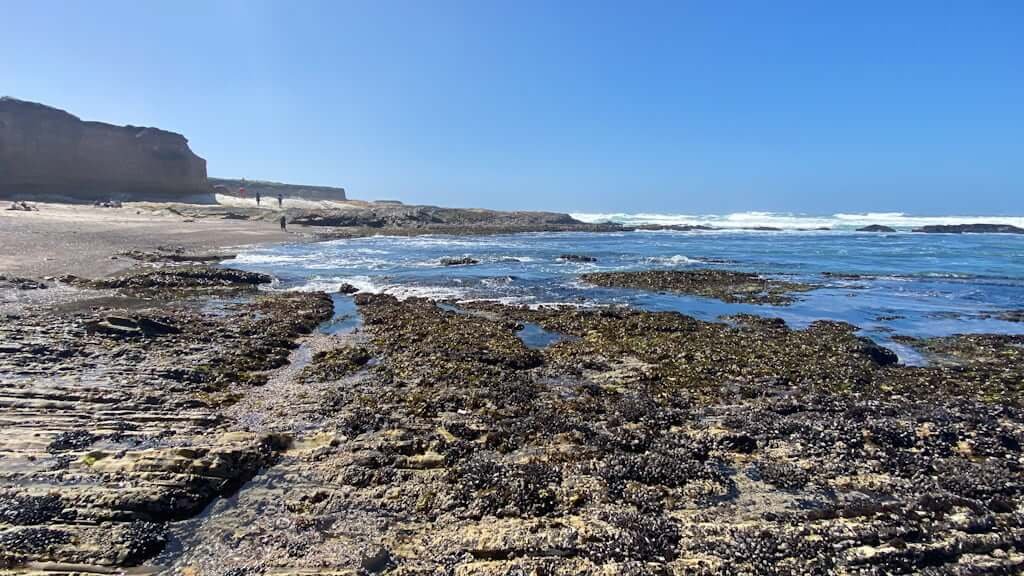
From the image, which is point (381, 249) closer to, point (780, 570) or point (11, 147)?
point (780, 570)

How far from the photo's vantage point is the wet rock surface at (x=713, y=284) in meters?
16.4

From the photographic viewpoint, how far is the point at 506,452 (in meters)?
5.41

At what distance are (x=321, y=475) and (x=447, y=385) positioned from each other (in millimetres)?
2810

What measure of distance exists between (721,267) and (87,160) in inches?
2593

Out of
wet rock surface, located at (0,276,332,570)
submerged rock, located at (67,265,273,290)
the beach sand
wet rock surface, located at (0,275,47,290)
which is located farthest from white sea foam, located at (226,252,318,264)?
wet rock surface, located at (0,276,332,570)

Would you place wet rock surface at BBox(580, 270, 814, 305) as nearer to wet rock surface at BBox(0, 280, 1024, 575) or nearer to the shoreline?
the shoreline

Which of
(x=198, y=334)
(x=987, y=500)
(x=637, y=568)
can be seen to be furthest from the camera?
(x=198, y=334)

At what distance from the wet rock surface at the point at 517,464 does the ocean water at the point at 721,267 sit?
13.4 ft

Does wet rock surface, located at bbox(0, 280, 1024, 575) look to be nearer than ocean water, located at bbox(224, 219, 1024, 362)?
Yes

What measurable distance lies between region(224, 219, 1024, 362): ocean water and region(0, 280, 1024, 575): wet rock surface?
4070 millimetres

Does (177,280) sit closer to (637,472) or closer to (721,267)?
(637,472)

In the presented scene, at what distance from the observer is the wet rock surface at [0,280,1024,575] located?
3764 millimetres

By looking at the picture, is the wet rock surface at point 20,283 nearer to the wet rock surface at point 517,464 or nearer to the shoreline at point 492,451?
the shoreline at point 492,451

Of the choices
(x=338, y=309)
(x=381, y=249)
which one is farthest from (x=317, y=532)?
(x=381, y=249)
